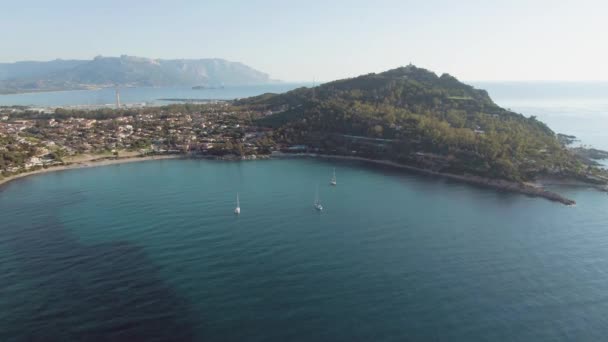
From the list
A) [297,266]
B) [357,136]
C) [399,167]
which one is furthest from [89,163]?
[399,167]

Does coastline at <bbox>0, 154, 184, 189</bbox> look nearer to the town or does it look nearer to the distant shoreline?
the distant shoreline

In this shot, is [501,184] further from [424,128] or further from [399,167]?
[424,128]

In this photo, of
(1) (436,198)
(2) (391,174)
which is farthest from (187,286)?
(2) (391,174)

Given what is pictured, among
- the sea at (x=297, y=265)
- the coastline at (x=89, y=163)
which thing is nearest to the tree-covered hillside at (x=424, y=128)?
the sea at (x=297, y=265)

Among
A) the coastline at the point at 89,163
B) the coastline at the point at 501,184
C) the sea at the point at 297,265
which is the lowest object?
the coastline at the point at 89,163

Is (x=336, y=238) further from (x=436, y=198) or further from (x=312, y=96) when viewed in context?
(x=312, y=96)

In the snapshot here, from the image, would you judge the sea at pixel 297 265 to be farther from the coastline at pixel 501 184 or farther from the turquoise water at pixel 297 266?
the coastline at pixel 501 184

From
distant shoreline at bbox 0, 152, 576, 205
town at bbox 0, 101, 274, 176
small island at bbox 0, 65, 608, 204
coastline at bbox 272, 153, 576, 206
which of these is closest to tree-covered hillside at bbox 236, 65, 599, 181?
small island at bbox 0, 65, 608, 204
